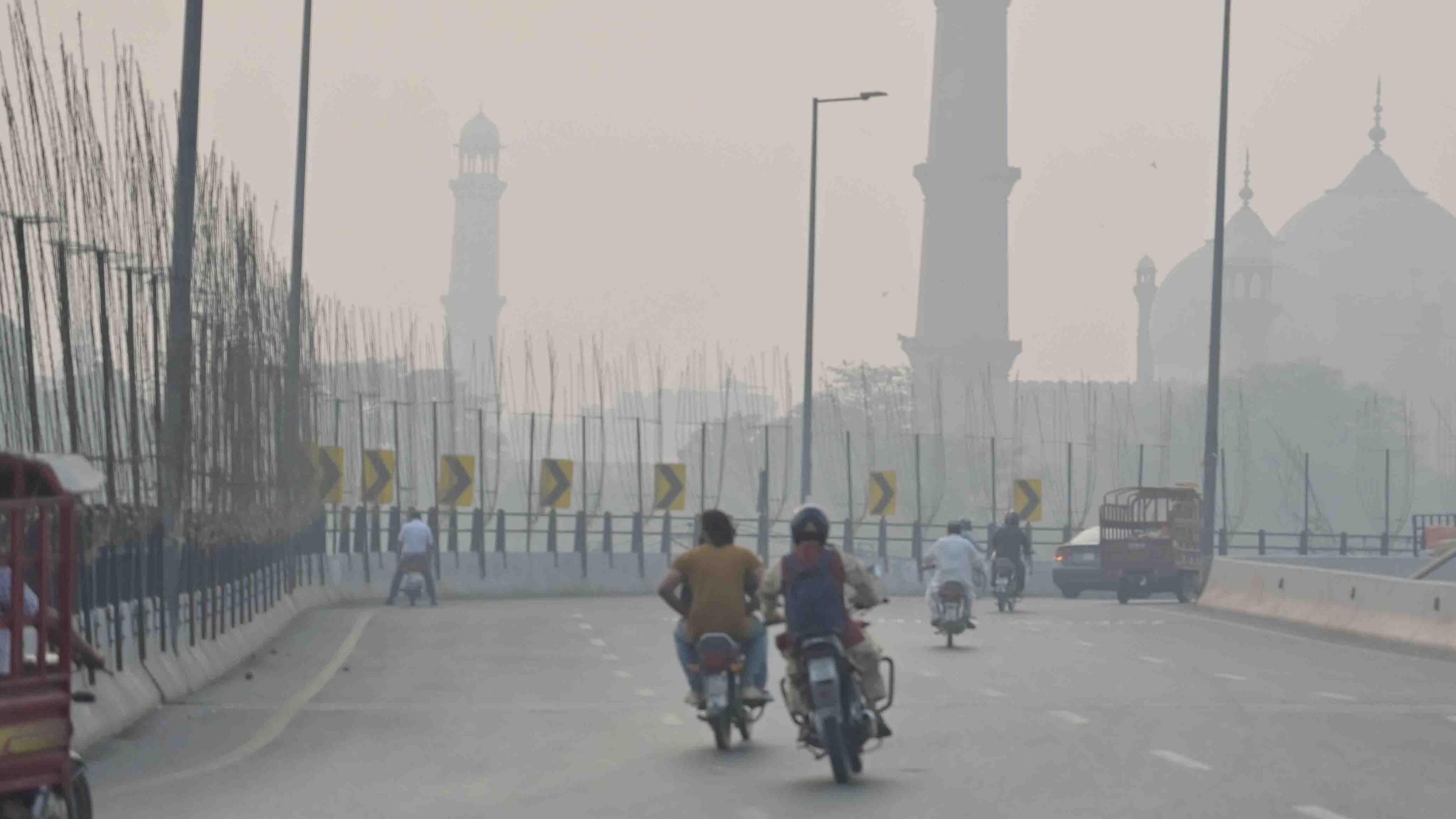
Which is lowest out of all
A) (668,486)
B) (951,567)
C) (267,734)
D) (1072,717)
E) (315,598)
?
(315,598)

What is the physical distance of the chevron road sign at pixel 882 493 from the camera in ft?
193

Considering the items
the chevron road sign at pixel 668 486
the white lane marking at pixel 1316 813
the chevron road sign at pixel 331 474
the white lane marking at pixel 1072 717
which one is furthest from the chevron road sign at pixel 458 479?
the white lane marking at pixel 1316 813

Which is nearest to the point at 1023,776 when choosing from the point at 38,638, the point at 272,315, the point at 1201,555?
the point at 38,638

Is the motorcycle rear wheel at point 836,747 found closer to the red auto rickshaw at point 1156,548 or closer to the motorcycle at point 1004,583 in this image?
the motorcycle at point 1004,583

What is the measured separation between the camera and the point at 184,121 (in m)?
24.5

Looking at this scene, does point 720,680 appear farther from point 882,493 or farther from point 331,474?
point 882,493

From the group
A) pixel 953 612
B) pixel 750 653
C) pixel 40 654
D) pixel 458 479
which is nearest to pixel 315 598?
pixel 458 479

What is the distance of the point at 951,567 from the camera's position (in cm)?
3162

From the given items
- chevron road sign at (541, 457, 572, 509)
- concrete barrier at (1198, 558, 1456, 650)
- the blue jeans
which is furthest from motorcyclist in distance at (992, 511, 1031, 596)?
the blue jeans

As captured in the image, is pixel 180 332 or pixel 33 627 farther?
pixel 180 332

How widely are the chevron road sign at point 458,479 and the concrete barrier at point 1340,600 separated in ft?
46.8

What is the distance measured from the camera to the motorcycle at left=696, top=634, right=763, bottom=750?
17.7m

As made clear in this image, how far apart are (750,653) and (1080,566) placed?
1418 inches

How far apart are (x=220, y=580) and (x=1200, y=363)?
16221cm
